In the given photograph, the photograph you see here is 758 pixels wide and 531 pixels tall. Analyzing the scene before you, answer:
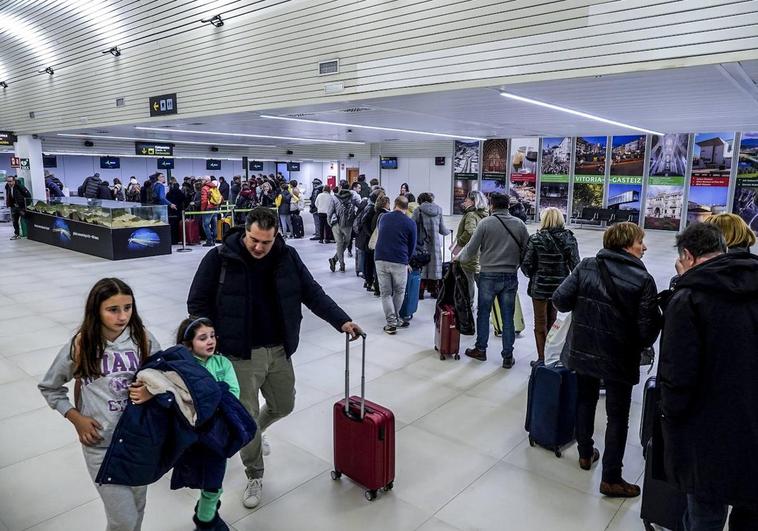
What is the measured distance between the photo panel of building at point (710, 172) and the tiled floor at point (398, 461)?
Answer: 532 inches

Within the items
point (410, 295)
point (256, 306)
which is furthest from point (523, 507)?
point (410, 295)

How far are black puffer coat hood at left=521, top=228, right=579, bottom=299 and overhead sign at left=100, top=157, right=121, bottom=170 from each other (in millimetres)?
23668

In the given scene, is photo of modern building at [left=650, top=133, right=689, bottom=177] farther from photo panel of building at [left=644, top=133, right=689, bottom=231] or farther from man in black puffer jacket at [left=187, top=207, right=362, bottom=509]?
man in black puffer jacket at [left=187, top=207, right=362, bottom=509]

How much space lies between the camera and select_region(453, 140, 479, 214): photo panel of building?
71.4 ft

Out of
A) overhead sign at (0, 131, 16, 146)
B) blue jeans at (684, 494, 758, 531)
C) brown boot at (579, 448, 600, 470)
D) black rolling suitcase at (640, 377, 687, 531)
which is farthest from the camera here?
overhead sign at (0, 131, 16, 146)

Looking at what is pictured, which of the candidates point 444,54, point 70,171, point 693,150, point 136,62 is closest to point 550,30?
point 444,54

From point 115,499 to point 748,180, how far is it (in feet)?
61.3

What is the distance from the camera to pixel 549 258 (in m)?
4.75

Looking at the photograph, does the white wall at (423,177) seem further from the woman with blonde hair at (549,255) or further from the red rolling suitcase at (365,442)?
the red rolling suitcase at (365,442)

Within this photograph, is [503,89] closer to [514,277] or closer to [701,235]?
[514,277]

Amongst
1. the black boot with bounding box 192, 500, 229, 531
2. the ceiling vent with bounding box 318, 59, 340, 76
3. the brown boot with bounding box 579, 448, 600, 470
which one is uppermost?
the ceiling vent with bounding box 318, 59, 340, 76

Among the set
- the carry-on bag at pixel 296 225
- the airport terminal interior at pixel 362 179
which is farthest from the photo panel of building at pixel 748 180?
the carry-on bag at pixel 296 225

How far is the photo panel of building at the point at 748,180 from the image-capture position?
15727mm

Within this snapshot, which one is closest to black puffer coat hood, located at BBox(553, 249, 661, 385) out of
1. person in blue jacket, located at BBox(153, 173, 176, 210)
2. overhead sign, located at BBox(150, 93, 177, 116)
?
overhead sign, located at BBox(150, 93, 177, 116)
